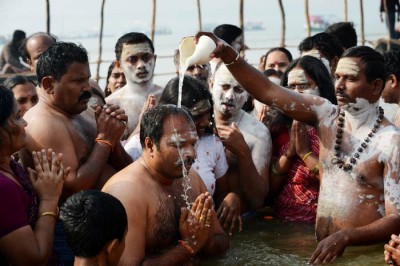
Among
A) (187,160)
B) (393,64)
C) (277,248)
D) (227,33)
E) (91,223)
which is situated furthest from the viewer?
(227,33)

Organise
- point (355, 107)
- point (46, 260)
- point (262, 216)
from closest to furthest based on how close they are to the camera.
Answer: point (46, 260), point (355, 107), point (262, 216)

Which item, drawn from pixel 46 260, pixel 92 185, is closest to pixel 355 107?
pixel 92 185

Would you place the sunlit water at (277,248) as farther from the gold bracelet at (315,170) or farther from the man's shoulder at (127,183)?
the man's shoulder at (127,183)

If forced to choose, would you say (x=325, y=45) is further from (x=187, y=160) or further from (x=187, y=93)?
(x=187, y=160)

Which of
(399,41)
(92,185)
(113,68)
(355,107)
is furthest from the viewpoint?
(399,41)

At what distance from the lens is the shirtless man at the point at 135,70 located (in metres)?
6.88

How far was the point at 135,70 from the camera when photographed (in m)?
6.90

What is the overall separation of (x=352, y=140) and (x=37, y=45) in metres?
3.21

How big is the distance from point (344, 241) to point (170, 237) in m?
1.15

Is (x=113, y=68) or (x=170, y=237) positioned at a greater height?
(x=113, y=68)

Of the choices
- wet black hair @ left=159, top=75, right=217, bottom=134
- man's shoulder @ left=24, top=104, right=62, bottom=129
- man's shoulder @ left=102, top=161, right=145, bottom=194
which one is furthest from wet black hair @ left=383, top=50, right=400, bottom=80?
man's shoulder @ left=24, top=104, right=62, bottom=129

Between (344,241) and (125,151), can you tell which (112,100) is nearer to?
(125,151)

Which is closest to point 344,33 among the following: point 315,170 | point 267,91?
point 315,170

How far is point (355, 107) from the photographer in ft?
17.5
